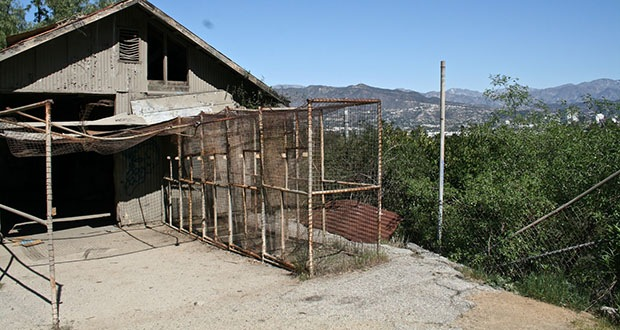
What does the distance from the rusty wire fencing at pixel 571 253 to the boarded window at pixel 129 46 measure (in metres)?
9.27

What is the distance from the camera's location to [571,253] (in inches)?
272

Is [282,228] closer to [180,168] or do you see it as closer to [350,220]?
[350,220]

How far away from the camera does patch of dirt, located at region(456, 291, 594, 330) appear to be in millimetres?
5664

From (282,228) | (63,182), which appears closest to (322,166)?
(282,228)

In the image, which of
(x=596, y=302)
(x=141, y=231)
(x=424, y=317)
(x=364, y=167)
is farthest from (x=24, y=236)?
(x=596, y=302)

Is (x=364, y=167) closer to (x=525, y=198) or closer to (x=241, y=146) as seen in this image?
(x=241, y=146)

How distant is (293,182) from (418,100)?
22.5 meters

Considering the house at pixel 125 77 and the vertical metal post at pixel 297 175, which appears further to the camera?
the house at pixel 125 77

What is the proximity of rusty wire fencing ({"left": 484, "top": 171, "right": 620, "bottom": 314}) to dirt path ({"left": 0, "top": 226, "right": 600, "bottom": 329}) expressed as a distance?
1.52 feet

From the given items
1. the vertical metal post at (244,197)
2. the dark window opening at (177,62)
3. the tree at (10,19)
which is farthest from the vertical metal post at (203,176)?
the tree at (10,19)

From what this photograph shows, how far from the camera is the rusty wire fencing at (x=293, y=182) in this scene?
326 inches

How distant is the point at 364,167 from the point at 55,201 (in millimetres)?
12666

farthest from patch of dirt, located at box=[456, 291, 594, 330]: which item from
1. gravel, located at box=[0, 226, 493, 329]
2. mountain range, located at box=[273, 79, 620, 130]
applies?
mountain range, located at box=[273, 79, 620, 130]

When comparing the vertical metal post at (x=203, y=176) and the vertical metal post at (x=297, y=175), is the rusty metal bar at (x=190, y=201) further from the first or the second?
the vertical metal post at (x=297, y=175)
